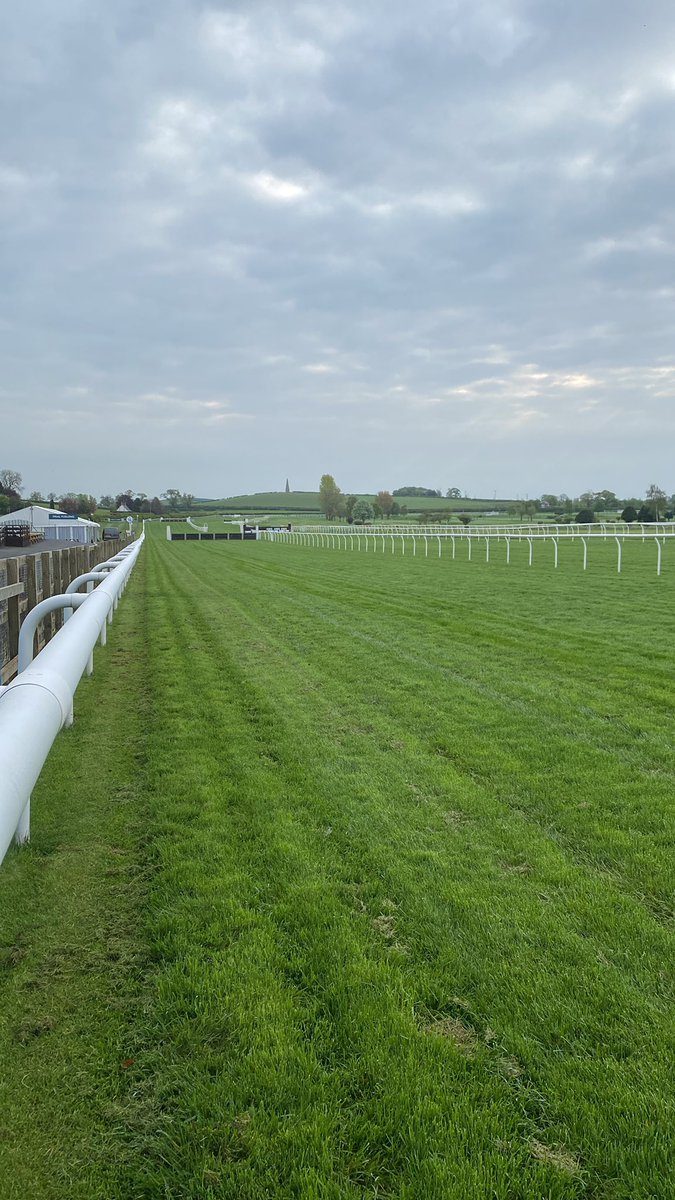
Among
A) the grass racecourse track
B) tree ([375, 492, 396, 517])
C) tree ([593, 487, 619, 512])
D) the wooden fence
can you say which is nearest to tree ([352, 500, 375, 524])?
tree ([375, 492, 396, 517])

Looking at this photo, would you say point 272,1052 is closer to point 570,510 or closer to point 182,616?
point 182,616

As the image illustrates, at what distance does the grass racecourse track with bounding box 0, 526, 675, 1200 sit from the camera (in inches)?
77.6

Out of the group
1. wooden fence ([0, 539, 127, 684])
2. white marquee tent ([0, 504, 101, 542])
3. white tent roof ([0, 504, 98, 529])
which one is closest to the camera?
wooden fence ([0, 539, 127, 684])

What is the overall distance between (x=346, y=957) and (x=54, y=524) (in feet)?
214

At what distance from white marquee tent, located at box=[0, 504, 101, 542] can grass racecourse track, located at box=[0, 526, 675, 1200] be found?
52.1 meters

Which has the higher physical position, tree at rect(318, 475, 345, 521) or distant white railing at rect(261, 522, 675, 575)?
tree at rect(318, 475, 345, 521)

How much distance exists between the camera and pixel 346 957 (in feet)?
9.06

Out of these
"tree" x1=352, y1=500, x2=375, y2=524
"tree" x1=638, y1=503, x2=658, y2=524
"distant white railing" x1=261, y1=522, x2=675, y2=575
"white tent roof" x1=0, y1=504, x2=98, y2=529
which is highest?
"tree" x1=352, y1=500, x2=375, y2=524

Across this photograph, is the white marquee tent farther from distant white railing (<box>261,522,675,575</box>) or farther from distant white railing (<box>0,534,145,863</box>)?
distant white railing (<box>0,534,145,863</box>)

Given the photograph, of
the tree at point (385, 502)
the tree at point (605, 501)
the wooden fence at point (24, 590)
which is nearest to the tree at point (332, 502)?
the tree at point (385, 502)

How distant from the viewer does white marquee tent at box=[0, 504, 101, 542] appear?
59.3m

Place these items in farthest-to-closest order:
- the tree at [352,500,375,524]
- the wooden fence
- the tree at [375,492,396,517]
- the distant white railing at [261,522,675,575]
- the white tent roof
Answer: the tree at [375,492,396,517], the tree at [352,500,375,524], the white tent roof, the distant white railing at [261,522,675,575], the wooden fence

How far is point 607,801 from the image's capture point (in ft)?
14.0

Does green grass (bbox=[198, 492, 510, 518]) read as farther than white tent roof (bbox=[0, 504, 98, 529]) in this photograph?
Yes
